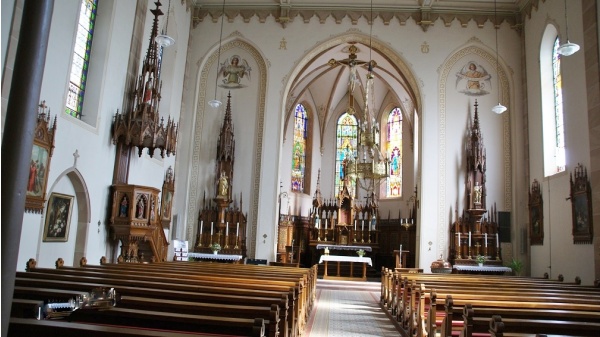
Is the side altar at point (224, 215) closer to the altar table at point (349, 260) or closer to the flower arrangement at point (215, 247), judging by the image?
the flower arrangement at point (215, 247)

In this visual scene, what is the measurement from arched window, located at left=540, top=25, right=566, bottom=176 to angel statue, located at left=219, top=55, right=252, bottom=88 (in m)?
11.1

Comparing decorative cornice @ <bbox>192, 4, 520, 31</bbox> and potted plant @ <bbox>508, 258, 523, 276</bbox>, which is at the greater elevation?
decorative cornice @ <bbox>192, 4, 520, 31</bbox>

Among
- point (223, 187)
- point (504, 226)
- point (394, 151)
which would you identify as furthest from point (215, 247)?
point (394, 151)

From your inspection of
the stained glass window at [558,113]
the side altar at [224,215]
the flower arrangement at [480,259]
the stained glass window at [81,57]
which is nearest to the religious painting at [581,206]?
the stained glass window at [558,113]

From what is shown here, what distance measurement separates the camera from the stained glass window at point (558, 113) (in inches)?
599

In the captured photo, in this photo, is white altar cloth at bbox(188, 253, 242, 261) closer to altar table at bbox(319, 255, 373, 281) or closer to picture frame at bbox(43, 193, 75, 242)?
altar table at bbox(319, 255, 373, 281)

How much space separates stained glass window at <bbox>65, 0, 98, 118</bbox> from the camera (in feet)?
38.1

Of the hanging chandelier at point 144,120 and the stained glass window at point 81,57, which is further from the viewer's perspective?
the hanging chandelier at point 144,120

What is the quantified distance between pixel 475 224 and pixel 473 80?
5.76m

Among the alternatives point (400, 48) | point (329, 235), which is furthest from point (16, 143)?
point (329, 235)

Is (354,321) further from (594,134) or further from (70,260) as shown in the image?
(594,134)

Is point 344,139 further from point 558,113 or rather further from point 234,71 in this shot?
point 558,113

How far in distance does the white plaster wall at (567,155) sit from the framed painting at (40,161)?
1349 cm

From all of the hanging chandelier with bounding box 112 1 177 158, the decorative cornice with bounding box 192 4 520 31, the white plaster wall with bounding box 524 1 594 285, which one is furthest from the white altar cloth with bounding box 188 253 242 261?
the white plaster wall with bounding box 524 1 594 285
